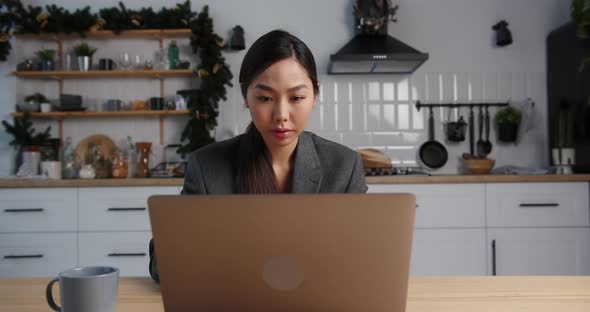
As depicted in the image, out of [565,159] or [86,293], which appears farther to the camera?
[565,159]

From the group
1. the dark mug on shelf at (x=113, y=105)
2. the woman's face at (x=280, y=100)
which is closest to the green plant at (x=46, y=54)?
the dark mug on shelf at (x=113, y=105)

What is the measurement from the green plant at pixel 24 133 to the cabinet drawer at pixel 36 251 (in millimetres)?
743

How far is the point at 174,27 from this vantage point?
129 inches

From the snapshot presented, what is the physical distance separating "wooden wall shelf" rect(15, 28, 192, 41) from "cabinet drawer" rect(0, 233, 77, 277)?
1.38m

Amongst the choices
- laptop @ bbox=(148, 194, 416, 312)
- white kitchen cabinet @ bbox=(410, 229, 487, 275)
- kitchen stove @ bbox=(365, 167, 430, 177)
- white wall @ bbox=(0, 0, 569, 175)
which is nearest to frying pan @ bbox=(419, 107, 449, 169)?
white wall @ bbox=(0, 0, 569, 175)

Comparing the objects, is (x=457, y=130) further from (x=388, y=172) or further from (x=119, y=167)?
(x=119, y=167)

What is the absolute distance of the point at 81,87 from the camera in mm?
3414

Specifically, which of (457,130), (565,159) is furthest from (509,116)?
(565,159)

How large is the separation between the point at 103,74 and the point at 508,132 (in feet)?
9.14

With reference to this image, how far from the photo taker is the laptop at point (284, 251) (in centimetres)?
60

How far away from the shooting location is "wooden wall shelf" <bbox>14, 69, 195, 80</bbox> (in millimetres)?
3219

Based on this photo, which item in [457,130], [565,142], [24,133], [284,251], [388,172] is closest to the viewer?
[284,251]

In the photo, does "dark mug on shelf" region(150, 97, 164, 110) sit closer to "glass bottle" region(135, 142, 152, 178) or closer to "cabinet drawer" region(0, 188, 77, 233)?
"glass bottle" region(135, 142, 152, 178)

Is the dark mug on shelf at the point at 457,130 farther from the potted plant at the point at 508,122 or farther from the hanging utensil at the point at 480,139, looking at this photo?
the potted plant at the point at 508,122
